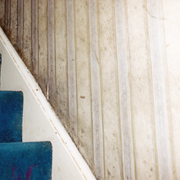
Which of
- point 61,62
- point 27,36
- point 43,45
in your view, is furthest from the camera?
point 27,36

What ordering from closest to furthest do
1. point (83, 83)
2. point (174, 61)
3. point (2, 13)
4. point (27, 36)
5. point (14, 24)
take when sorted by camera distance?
point (174, 61) → point (83, 83) → point (27, 36) → point (14, 24) → point (2, 13)

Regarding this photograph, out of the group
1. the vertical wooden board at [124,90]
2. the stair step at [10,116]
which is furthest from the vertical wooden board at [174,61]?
the stair step at [10,116]

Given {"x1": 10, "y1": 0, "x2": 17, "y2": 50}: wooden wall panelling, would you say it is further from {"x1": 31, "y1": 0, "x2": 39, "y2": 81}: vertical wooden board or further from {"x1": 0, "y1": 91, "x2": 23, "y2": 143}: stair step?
{"x1": 0, "y1": 91, "x2": 23, "y2": 143}: stair step

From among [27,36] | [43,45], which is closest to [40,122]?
[43,45]

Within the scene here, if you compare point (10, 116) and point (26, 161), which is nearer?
point (26, 161)

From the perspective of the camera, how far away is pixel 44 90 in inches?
41.6

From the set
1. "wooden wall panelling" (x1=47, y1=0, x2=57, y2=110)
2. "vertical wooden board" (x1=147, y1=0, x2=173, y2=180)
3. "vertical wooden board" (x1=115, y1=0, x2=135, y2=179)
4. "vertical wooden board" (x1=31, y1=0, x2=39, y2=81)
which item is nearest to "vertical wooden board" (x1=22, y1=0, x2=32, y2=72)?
"vertical wooden board" (x1=31, y1=0, x2=39, y2=81)

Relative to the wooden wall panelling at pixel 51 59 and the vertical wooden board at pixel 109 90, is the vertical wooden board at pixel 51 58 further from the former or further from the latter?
the vertical wooden board at pixel 109 90

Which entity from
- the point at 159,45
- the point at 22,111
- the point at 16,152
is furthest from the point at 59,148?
the point at 159,45

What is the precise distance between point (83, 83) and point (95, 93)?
82mm

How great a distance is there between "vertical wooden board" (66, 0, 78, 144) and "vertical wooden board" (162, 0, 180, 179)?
1.39 feet

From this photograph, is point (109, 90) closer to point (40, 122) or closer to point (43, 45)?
point (40, 122)

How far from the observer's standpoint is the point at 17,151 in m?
0.75

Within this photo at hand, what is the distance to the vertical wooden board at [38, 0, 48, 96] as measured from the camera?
3.51 ft
